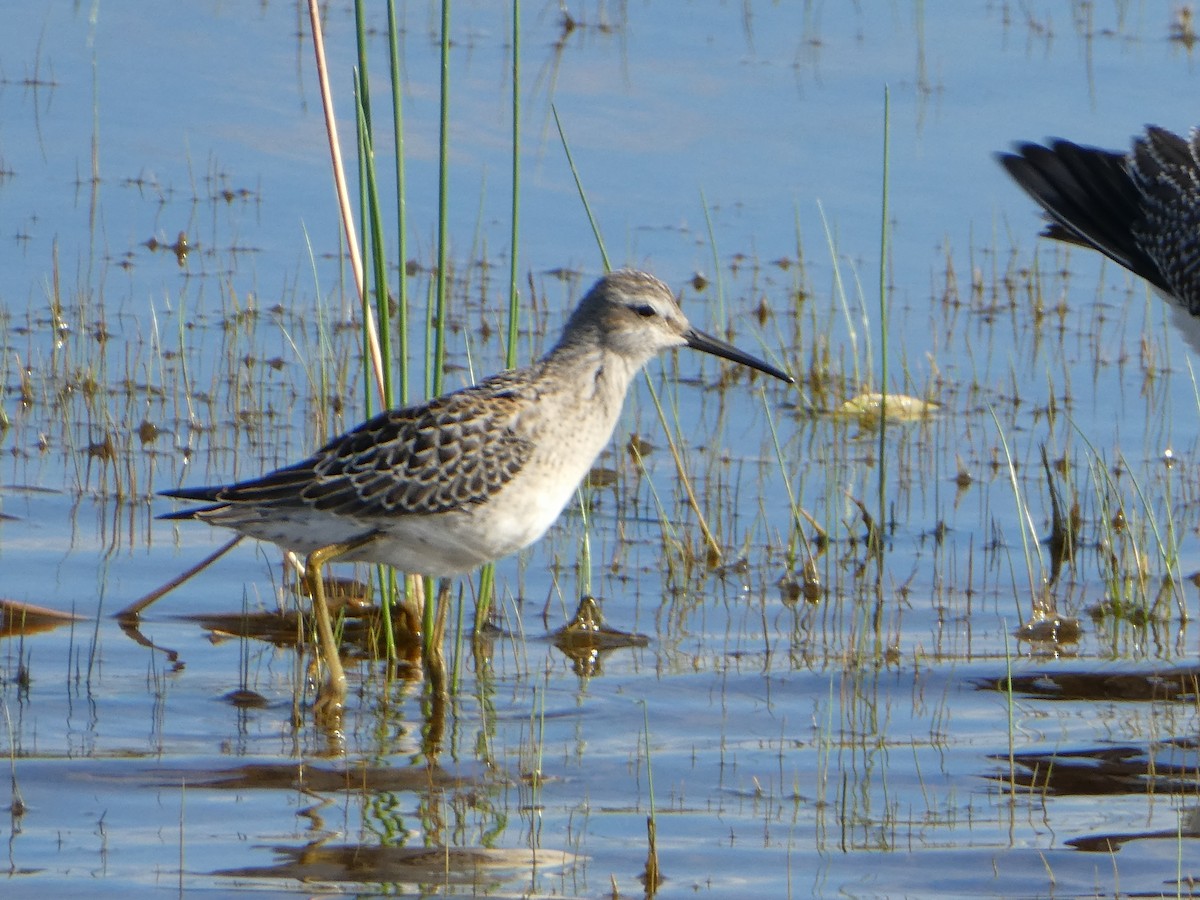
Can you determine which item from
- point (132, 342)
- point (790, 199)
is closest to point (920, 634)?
point (132, 342)

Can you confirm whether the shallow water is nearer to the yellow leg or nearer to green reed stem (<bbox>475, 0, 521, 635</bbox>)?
the yellow leg

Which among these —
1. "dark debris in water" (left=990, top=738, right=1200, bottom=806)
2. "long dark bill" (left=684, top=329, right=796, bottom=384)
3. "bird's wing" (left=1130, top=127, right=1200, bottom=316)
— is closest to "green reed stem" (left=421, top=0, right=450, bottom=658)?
"long dark bill" (left=684, top=329, right=796, bottom=384)

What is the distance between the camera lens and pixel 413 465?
268 inches

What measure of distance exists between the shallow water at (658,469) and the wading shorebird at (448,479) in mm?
595

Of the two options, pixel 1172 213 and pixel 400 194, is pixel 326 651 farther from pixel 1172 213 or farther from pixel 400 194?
pixel 1172 213

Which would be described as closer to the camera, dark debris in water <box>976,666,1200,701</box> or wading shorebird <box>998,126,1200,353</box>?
dark debris in water <box>976,666,1200,701</box>

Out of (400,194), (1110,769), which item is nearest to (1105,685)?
(1110,769)

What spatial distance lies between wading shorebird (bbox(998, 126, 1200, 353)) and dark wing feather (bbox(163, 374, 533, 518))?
3.50 meters

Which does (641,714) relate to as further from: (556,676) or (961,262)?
(961,262)

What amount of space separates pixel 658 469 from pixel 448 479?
10.6 feet

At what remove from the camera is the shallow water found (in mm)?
6121

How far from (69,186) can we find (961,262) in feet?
17.8

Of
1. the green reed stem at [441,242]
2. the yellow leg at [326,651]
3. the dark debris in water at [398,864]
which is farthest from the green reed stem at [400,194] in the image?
the dark debris in water at [398,864]

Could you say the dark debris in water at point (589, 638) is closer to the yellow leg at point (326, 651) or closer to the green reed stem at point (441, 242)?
the green reed stem at point (441, 242)
